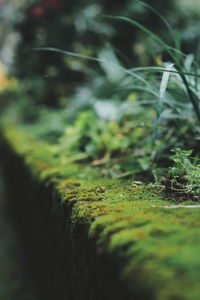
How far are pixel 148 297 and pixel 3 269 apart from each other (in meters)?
2.10

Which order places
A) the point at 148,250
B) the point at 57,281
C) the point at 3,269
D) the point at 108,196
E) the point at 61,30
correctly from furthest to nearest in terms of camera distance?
the point at 61,30 < the point at 3,269 < the point at 57,281 < the point at 108,196 < the point at 148,250

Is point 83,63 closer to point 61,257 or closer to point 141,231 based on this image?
point 61,257

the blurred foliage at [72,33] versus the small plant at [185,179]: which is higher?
the blurred foliage at [72,33]

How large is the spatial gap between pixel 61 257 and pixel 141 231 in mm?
615

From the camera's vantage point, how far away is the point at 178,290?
0.54m

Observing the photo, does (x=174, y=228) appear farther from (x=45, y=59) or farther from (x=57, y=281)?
(x=45, y=59)

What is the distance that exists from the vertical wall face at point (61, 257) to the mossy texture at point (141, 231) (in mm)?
38

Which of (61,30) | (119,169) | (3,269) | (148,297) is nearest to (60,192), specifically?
(119,169)

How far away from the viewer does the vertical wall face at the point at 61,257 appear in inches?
A: 31.0

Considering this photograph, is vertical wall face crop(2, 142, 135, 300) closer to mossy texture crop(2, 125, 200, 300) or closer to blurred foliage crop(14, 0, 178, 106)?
mossy texture crop(2, 125, 200, 300)

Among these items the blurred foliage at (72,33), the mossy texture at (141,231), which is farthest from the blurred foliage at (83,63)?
the mossy texture at (141,231)

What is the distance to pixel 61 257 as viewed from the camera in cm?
130

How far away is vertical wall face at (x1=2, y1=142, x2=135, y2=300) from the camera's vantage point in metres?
0.79

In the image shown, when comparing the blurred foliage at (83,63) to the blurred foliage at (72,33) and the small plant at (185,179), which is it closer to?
the blurred foliage at (72,33)
